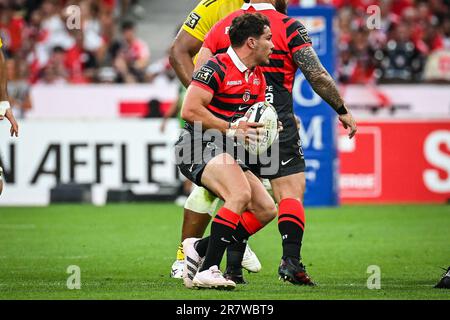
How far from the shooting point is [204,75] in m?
8.03

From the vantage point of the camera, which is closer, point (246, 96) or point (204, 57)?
point (246, 96)

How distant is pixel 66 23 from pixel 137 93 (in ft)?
10.2

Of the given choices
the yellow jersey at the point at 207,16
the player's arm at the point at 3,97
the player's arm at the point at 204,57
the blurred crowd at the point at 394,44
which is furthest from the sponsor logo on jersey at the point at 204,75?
the blurred crowd at the point at 394,44

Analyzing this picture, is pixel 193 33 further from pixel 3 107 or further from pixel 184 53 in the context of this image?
pixel 3 107

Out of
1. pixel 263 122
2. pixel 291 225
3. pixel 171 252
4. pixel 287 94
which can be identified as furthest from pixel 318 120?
pixel 263 122

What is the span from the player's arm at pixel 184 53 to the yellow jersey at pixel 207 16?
49mm

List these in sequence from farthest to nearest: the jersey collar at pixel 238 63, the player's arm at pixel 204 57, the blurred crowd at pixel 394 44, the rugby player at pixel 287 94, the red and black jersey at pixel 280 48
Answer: the blurred crowd at pixel 394 44 < the player's arm at pixel 204 57 < the red and black jersey at pixel 280 48 < the rugby player at pixel 287 94 < the jersey collar at pixel 238 63

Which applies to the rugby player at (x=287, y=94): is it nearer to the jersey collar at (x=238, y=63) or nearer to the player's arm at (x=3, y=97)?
the jersey collar at (x=238, y=63)

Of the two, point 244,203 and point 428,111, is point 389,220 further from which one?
point 244,203

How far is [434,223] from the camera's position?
14.6 metres

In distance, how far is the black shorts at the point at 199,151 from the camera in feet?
26.7

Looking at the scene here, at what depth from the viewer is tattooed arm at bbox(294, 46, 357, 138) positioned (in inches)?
342

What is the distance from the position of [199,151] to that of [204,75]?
1.89 ft
